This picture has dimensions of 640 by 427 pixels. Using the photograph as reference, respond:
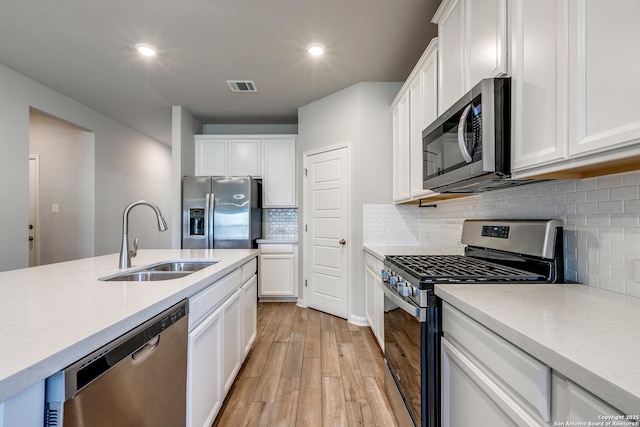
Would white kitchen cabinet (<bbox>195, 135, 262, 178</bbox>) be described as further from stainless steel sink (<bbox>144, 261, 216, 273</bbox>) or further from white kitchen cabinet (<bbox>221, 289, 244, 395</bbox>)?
white kitchen cabinet (<bbox>221, 289, 244, 395</bbox>)

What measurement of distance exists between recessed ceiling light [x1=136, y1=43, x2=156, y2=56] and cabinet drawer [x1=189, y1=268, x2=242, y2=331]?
221cm

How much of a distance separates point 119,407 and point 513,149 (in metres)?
1.60

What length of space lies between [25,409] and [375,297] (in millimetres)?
2308

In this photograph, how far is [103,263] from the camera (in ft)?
5.98

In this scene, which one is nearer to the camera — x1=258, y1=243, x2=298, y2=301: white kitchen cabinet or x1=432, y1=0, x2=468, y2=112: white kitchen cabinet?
x1=432, y1=0, x2=468, y2=112: white kitchen cabinet

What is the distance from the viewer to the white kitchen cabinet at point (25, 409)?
0.53m

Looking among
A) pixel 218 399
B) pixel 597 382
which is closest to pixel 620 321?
pixel 597 382

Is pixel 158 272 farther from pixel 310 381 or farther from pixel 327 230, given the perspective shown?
pixel 327 230

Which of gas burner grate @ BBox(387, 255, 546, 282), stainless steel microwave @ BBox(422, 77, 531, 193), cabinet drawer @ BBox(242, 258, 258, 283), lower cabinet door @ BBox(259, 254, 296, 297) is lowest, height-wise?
lower cabinet door @ BBox(259, 254, 296, 297)

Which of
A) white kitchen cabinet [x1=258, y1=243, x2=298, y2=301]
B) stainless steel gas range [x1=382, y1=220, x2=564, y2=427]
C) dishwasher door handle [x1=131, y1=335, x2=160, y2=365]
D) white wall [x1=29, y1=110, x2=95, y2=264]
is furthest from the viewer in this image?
white wall [x1=29, y1=110, x2=95, y2=264]

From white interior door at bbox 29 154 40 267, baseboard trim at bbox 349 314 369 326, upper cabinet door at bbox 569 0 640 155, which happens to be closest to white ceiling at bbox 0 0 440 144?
white interior door at bbox 29 154 40 267

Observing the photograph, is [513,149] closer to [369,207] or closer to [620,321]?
[620,321]

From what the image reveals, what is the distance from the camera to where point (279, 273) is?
4137 mm

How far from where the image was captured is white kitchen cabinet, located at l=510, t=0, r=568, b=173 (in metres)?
→ 0.97
